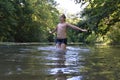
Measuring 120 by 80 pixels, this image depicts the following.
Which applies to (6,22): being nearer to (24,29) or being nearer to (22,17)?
(22,17)

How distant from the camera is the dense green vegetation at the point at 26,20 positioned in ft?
166

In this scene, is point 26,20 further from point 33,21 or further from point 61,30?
point 61,30

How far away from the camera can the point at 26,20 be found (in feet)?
200

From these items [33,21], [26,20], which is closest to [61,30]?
[26,20]

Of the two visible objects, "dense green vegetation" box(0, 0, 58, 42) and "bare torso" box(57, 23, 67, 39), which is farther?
"dense green vegetation" box(0, 0, 58, 42)

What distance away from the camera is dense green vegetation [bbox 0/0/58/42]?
1987 inches

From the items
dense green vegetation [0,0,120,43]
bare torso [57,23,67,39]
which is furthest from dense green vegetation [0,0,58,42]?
bare torso [57,23,67,39]

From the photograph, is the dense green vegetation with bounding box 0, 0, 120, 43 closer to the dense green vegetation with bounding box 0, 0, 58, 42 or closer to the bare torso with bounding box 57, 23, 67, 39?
the dense green vegetation with bounding box 0, 0, 58, 42

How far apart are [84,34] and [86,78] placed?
2063 centimetres

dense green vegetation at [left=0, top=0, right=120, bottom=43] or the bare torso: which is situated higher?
dense green vegetation at [left=0, top=0, right=120, bottom=43]

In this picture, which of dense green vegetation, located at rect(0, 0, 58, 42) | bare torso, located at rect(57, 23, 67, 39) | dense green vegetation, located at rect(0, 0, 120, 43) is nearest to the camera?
bare torso, located at rect(57, 23, 67, 39)

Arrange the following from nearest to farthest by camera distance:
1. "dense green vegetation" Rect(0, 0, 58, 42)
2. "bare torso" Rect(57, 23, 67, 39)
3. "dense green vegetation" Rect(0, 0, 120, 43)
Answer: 1. "bare torso" Rect(57, 23, 67, 39)
2. "dense green vegetation" Rect(0, 0, 120, 43)
3. "dense green vegetation" Rect(0, 0, 58, 42)

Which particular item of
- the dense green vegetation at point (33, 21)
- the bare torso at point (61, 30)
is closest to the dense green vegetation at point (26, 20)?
the dense green vegetation at point (33, 21)

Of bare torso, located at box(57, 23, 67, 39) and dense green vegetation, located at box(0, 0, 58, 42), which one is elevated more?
dense green vegetation, located at box(0, 0, 58, 42)
